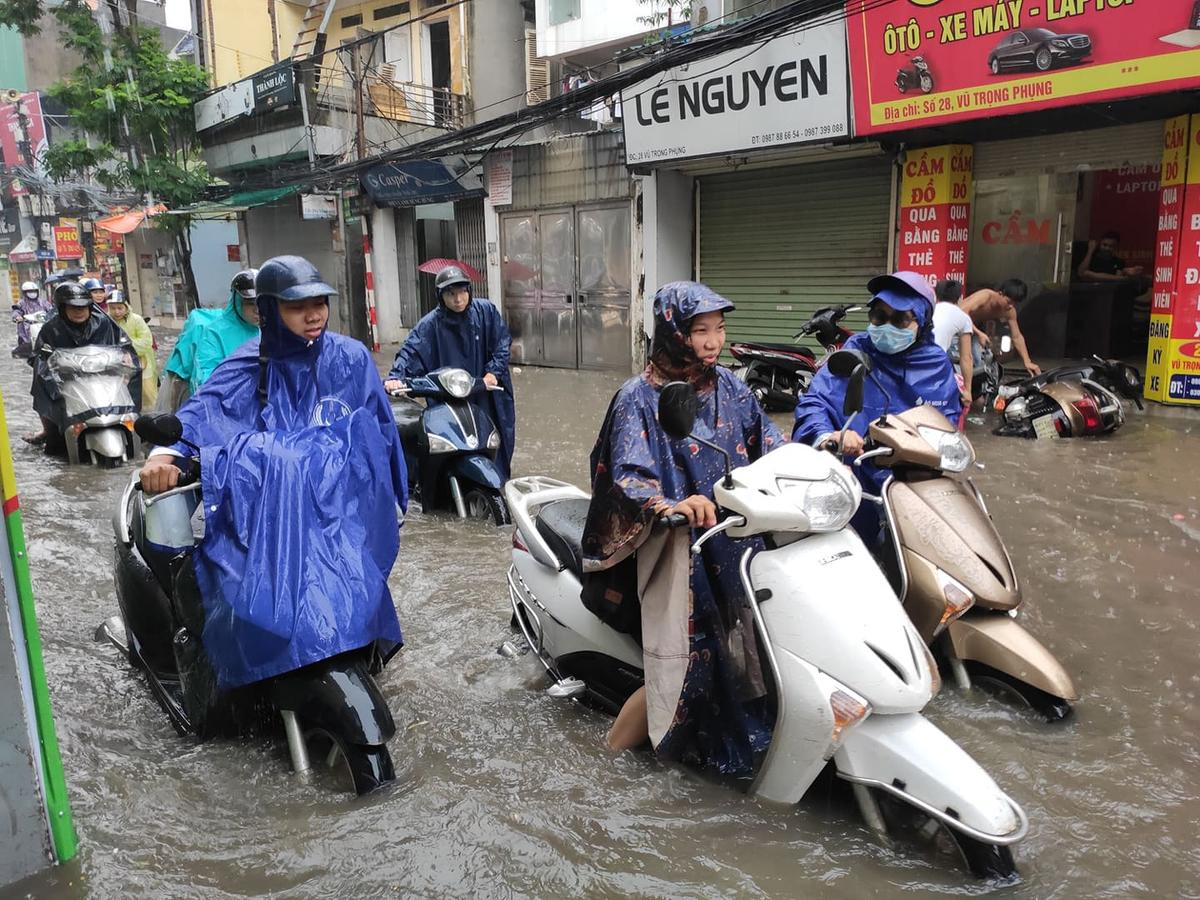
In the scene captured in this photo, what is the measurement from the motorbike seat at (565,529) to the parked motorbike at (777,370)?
5673 mm

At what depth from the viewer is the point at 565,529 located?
9.95 ft

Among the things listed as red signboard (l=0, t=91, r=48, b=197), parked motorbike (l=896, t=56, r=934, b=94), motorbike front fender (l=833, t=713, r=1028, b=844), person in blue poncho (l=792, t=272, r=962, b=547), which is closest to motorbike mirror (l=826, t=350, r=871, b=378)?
person in blue poncho (l=792, t=272, r=962, b=547)

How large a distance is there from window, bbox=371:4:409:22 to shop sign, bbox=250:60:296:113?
3356mm

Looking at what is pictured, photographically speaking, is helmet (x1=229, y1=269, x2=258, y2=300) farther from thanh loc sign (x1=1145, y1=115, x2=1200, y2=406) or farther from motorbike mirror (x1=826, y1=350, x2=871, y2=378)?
thanh loc sign (x1=1145, y1=115, x2=1200, y2=406)

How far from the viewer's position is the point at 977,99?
7887 millimetres

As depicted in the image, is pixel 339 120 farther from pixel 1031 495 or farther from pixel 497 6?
pixel 1031 495

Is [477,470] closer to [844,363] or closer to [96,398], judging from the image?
[844,363]

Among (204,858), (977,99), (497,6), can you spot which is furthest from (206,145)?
(204,858)

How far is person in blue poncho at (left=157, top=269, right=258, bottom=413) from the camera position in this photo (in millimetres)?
4793

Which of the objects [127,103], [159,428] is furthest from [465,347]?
[127,103]

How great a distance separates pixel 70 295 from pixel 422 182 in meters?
8.40

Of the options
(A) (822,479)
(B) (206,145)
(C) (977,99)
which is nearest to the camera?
(A) (822,479)

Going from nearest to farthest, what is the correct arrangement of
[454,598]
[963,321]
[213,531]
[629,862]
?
[629,862] → [213,531] → [454,598] → [963,321]

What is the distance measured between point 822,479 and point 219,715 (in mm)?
1896
